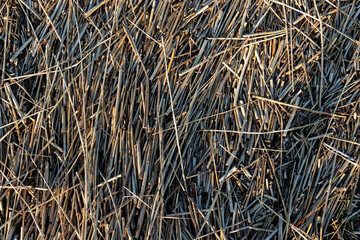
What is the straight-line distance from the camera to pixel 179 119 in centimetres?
136

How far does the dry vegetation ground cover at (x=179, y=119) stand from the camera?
4.28 feet

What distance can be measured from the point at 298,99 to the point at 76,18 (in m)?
1.00

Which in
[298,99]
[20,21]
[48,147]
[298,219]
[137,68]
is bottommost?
[298,219]

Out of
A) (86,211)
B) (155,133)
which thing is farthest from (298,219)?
(86,211)

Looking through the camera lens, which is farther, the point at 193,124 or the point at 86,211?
the point at 193,124

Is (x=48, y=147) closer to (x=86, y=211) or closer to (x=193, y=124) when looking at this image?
(x=86, y=211)

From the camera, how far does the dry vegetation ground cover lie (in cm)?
130

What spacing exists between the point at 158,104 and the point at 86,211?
497mm

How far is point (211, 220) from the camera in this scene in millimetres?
1320

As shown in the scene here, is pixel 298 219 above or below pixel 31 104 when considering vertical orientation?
below

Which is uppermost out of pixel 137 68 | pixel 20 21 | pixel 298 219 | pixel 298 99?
pixel 20 21

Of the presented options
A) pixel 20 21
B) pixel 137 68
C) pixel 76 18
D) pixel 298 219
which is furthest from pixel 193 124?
pixel 20 21

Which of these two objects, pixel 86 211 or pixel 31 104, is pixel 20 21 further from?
pixel 86 211

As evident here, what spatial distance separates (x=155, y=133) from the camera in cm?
133
